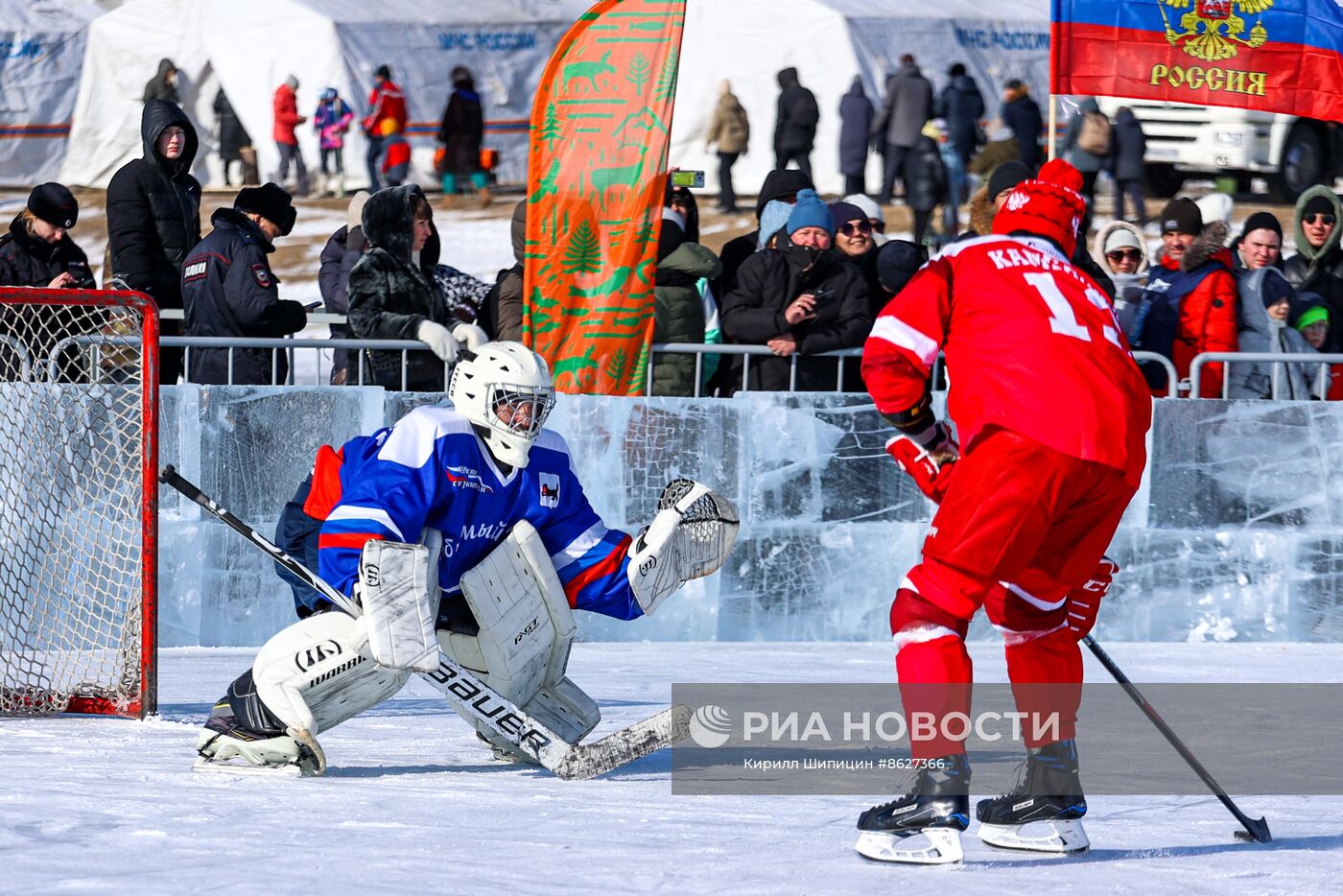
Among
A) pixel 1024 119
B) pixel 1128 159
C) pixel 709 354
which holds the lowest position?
pixel 709 354

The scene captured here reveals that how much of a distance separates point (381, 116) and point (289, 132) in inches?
40.1

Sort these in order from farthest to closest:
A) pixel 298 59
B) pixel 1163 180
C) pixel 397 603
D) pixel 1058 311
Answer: pixel 1163 180 < pixel 298 59 < pixel 397 603 < pixel 1058 311

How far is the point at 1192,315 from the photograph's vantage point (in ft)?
31.4

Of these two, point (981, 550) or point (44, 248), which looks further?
point (44, 248)

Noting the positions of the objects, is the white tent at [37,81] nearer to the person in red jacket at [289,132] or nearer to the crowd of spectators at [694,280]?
the person in red jacket at [289,132]

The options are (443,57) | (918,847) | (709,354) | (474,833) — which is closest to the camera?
(918,847)

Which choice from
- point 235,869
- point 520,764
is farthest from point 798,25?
point 235,869

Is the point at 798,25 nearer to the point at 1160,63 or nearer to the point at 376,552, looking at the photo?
the point at 1160,63

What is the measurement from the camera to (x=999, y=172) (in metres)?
9.47

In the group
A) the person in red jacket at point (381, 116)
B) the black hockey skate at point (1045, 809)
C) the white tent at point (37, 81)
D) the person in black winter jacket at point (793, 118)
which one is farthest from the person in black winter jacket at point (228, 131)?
the black hockey skate at point (1045, 809)

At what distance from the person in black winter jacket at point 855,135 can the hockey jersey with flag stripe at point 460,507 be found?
15219 millimetres

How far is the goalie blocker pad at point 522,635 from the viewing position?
6.16 m

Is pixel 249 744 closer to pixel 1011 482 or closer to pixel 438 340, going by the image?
pixel 1011 482

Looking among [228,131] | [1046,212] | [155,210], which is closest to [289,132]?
[228,131]
